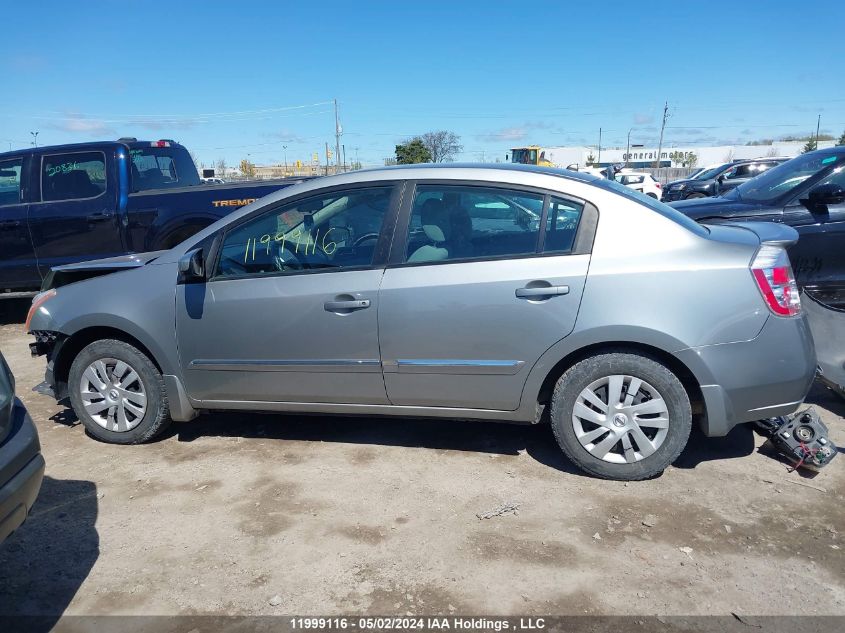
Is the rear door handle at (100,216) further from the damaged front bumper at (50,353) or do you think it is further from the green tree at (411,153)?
the green tree at (411,153)

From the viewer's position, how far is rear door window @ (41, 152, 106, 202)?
7.79 meters

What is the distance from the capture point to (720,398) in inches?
138

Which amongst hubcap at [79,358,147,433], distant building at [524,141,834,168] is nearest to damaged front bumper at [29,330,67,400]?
hubcap at [79,358,147,433]

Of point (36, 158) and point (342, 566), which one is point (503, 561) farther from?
point (36, 158)

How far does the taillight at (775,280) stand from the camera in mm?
3447

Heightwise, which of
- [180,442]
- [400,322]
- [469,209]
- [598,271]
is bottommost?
[180,442]

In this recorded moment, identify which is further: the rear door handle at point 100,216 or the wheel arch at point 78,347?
Answer: the rear door handle at point 100,216

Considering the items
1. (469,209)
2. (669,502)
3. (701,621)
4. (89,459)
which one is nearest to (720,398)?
(669,502)

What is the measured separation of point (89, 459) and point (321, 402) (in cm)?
160

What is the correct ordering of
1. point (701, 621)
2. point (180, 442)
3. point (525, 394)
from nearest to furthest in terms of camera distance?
point (701, 621) → point (525, 394) → point (180, 442)

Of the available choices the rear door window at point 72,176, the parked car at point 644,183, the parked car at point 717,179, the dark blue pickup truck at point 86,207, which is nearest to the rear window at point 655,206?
the dark blue pickup truck at point 86,207

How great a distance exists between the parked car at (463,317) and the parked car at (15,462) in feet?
4.80

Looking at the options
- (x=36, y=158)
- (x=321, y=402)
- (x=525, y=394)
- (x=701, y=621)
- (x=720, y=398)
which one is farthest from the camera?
A: (x=36, y=158)

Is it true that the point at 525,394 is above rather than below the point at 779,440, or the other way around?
above
